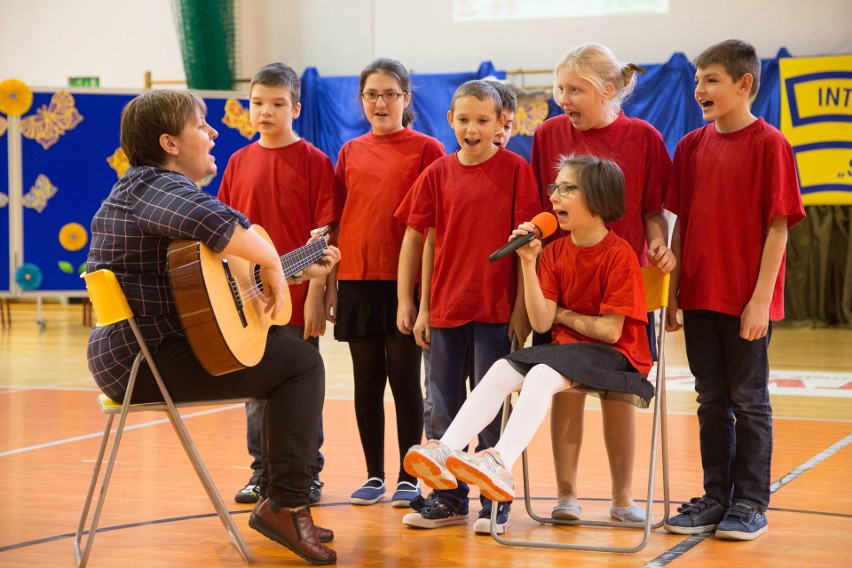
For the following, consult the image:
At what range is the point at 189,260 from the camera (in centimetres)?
269

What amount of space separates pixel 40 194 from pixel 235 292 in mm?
7389

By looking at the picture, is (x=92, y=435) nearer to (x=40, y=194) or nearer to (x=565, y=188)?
(x=565, y=188)

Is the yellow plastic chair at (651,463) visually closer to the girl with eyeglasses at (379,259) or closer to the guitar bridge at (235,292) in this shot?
the girl with eyeglasses at (379,259)

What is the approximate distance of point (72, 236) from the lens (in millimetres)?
9586

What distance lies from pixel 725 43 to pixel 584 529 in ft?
5.03

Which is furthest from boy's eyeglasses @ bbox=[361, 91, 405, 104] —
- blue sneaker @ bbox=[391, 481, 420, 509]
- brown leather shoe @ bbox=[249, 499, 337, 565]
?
brown leather shoe @ bbox=[249, 499, 337, 565]

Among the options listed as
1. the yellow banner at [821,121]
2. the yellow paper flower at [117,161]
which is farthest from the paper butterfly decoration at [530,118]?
the yellow paper flower at [117,161]

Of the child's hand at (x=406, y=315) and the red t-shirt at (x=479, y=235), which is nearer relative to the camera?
the red t-shirt at (x=479, y=235)

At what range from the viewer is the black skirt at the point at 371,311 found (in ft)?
11.6

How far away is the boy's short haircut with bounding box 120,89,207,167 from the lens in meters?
2.90

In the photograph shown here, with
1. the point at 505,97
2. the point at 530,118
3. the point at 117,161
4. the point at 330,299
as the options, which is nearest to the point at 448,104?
the point at 530,118

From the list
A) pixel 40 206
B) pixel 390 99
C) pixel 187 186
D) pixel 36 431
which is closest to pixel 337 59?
pixel 40 206

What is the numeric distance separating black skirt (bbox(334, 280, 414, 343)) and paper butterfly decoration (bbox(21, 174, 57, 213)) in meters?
6.82

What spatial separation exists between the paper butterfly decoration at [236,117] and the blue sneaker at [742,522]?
7.30 meters
